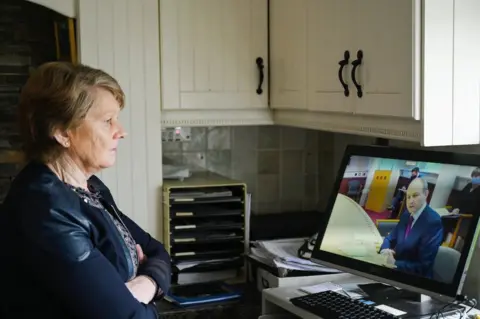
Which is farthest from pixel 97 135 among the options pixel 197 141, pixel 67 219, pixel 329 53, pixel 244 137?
pixel 244 137

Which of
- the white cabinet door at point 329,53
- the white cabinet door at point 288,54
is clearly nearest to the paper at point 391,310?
the white cabinet door at point 329,53

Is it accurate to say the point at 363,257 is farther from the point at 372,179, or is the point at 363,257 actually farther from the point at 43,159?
the point at 43,159

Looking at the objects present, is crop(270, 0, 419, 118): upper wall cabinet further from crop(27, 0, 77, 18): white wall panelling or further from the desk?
crop(27, 0, 77, 18): white wall panelling

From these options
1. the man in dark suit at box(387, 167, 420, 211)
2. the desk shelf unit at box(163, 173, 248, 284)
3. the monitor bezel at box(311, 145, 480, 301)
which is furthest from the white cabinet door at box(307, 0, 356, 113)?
the desk shelf unit at box(163, 173, 248, 284)

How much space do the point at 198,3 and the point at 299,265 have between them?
949 millimetres

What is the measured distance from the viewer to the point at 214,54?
253cm

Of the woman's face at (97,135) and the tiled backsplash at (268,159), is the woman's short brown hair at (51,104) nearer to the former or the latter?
the woman's face at (97,135)

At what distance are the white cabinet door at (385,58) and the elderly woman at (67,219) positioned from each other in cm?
70

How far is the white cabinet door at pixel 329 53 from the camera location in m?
2.16

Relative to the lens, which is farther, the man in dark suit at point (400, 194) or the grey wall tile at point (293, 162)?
the grey wall tile at point (293, 162)

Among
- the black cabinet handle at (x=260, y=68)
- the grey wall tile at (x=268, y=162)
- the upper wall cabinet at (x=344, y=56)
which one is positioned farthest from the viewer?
the grey wall tile at (x=268, y=162)

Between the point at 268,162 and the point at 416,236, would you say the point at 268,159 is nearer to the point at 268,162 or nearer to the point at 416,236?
the point at 268,162

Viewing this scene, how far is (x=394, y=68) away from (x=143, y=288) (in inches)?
34.1

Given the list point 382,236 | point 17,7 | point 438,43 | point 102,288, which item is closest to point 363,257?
point 382,236
